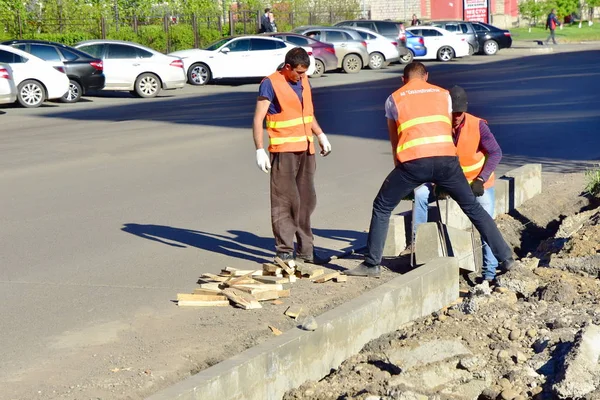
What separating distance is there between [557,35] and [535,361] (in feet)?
184

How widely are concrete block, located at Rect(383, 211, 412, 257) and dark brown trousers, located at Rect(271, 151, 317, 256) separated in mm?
675

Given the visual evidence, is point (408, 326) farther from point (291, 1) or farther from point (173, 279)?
point (291, 1)

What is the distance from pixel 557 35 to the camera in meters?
58.8

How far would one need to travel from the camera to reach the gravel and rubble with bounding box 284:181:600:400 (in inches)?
203

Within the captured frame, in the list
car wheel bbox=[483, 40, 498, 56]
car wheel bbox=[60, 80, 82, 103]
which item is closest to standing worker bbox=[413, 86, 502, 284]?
car wheel bbox=[60, 80, 82, 103]

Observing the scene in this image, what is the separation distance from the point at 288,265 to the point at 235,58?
78.2 ft

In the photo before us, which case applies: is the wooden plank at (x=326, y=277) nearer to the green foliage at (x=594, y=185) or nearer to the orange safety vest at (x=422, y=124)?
the orange safety vest at (x=422, y=124)

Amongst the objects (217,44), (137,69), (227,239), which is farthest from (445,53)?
(227,239)

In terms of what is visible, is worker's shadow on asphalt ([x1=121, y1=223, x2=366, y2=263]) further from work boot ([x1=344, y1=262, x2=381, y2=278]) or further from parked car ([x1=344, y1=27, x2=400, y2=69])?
parked car ([x1=344, y1=27, x2=400, y2=69])

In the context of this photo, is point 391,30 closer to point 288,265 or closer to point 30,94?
point 30,94

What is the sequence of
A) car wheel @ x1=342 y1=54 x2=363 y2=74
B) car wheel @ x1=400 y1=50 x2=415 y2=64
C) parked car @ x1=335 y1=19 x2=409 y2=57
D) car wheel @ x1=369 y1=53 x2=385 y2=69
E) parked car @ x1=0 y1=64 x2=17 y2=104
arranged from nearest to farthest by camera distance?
1. parked car @ x1=0 y1=64 x2=17 y2=104
2. car wheel @ x1=342 y1=54 x2=363 y2=74
3. car wheel @ x1=369 y1=53 x2=385 y2=69
4. parked car @ x1=335 y1=19 x2=409 y2=57
5. car wheel @ x1=400 y1=50 x2=415 y2=64

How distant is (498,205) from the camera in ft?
32.8

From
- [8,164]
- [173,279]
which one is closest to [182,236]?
[173,279]

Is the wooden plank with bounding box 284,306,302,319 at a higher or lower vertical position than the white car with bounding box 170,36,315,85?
lower
